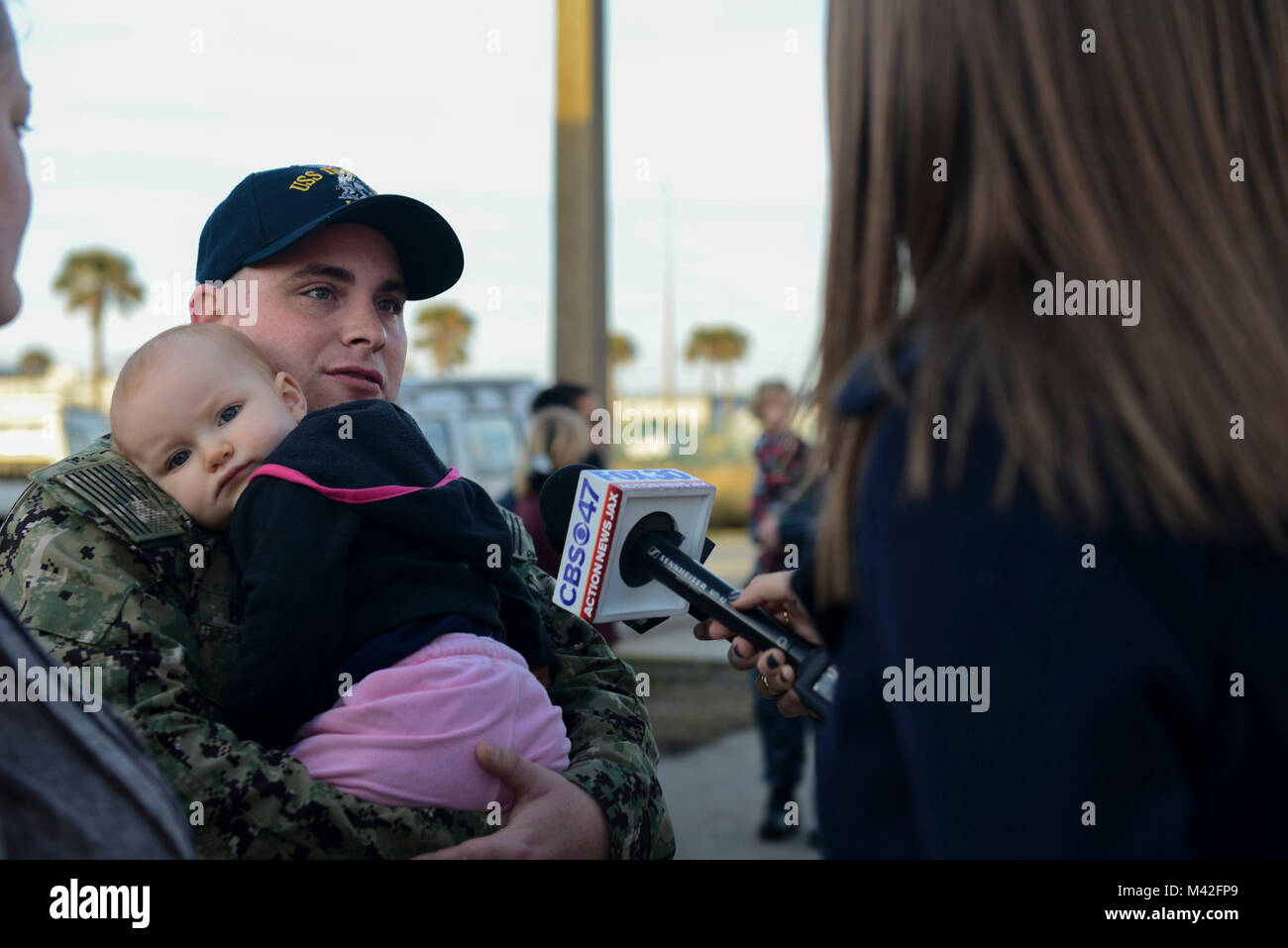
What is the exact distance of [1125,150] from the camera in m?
1.08

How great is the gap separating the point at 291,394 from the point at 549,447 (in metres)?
4.63

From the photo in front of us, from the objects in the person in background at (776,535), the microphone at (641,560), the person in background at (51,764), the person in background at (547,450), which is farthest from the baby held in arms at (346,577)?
the person in background at (547,450)

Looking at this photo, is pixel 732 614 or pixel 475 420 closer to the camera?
pixel 732 614

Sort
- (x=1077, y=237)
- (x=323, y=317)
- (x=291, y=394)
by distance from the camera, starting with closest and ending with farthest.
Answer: (x=1077, y=237) → (x=291, y=394) → (x=323, y=317)

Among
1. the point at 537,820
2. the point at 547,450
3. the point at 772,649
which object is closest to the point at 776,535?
the point at 547,450

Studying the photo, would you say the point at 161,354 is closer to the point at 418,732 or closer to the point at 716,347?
the point at 418,732

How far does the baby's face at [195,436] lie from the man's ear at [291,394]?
0.15 m

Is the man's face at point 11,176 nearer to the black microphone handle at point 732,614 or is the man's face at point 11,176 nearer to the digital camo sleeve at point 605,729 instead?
the black microphone handle at point 732,614

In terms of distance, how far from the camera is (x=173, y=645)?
1.76 meters

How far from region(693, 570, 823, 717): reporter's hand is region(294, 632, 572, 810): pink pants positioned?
370 mm

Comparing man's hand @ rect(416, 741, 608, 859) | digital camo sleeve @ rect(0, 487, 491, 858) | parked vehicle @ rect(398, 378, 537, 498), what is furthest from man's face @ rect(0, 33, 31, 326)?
parked vehicle @ rect(398, 378, 537, 498)

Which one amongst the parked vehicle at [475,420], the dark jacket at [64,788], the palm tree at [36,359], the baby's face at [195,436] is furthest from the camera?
the palm tree at [36,359]

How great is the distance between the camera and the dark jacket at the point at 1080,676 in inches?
37.0
